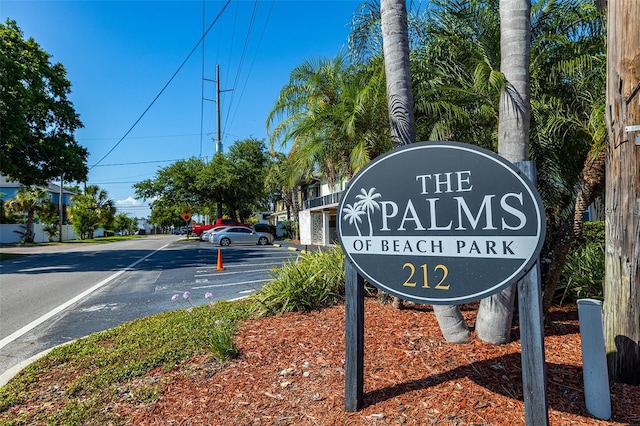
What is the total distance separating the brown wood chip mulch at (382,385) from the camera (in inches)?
101

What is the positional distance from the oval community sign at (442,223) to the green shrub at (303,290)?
2575mm

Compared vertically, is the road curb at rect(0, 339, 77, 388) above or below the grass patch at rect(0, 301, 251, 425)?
below

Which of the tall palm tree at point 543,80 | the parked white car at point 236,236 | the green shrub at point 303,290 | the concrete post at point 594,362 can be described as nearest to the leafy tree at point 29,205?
the parked white car at point 236,236

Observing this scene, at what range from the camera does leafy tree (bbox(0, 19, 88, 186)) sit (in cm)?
1484

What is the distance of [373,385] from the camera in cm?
294

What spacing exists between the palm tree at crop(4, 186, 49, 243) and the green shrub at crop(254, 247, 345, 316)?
40.5 metres

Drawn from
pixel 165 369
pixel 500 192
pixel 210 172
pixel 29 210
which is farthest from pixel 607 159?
pixel 29 210

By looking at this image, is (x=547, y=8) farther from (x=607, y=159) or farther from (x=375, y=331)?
(x=375, y=331)

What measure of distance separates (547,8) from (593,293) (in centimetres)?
411

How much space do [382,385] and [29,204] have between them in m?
44.5

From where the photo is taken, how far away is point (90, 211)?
48.4 meters

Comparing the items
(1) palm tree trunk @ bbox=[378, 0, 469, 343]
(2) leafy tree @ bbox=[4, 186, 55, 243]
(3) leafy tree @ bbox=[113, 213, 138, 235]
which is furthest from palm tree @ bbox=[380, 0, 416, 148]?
(3) leafy tree @ bbox=[113, 213, 138, 235]

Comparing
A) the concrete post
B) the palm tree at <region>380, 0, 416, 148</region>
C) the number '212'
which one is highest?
the palm tree at <region>380, 0, 416, 148</region>

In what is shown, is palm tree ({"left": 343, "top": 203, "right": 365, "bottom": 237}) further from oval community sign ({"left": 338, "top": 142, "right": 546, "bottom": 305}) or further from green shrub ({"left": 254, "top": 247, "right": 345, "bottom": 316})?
green shrub ({"left": 254, "top": 247, "right": 345, "bottom": 316})
